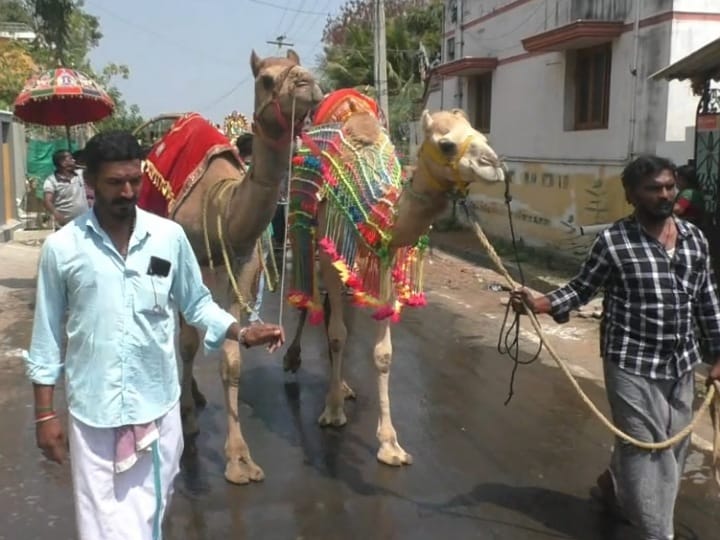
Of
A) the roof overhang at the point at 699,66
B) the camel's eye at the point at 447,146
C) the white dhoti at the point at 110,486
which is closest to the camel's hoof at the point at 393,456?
the camel's eye at the point at 447,146

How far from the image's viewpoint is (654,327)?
11.6 feet

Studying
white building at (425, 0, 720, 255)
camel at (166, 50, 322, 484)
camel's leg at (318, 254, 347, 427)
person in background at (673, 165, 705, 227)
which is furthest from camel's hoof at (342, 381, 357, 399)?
white building at (425, 0, 720, 255)

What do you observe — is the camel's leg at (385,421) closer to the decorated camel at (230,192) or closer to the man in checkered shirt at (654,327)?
the decorated camel at (230,192)

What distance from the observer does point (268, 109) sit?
439 cm

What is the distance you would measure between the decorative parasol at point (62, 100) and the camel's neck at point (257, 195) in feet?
19.9

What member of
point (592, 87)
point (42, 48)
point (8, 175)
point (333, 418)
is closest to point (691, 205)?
point (333, 418)

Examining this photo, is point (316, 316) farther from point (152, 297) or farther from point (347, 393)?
point (152, 297)

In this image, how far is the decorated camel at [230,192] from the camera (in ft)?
14.4

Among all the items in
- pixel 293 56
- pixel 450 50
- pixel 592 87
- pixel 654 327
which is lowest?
pixel 654 327

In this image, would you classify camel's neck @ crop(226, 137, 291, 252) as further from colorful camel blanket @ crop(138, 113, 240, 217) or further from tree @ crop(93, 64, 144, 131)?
tree @ crop(93, 64, 144, 131)

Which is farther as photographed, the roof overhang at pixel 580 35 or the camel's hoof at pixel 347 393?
the roof overhang at pixel 580 35

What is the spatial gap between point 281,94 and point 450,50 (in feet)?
46.8

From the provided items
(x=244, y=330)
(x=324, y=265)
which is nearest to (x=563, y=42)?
(x=324, y=265)

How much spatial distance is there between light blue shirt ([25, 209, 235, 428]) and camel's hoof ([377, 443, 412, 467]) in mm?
2233
